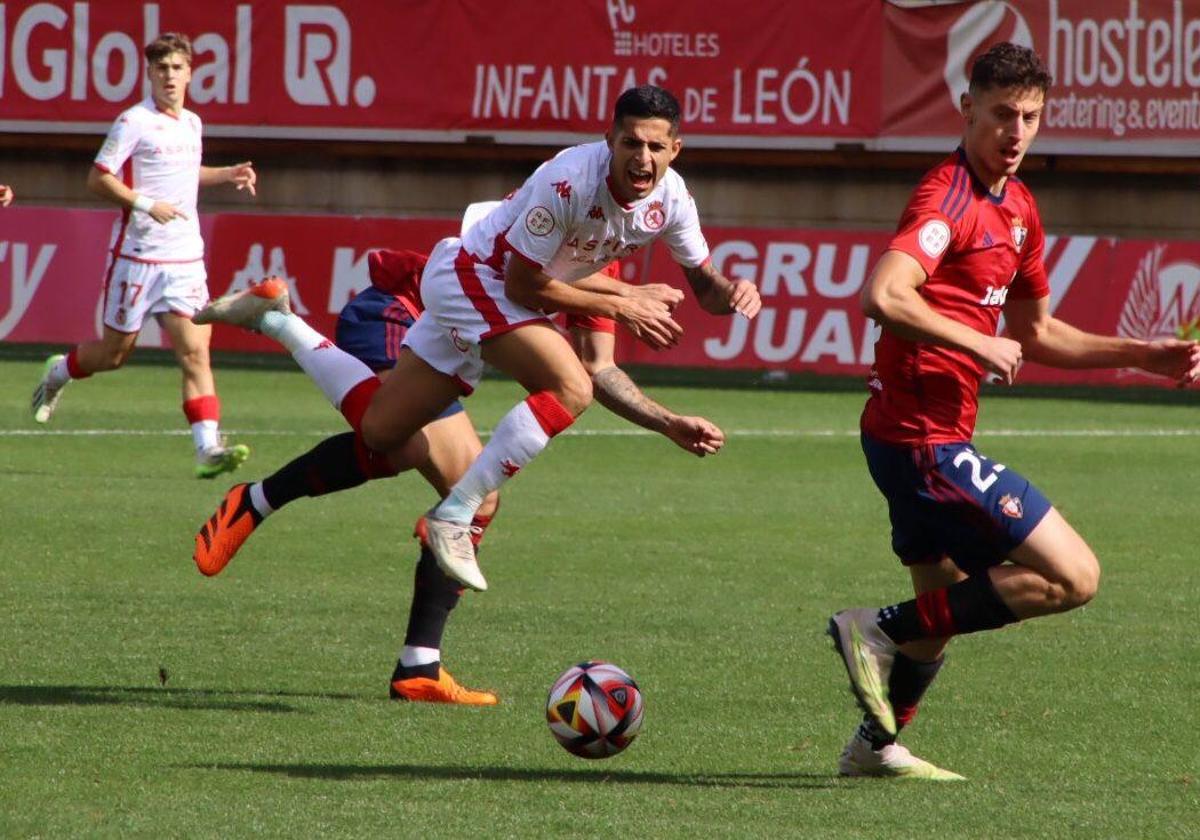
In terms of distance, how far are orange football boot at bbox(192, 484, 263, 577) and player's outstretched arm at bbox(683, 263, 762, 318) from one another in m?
1.79

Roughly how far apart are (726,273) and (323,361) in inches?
511

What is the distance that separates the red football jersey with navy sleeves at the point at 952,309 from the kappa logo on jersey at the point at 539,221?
135 centimetres

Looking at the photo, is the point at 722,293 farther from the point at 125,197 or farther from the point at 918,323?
the point at 125,197

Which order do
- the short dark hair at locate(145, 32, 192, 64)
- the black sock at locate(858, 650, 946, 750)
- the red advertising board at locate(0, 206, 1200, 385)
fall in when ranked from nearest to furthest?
1. the black sock at locate(858, 650, 946, 750)
2. the short dark hair at locate(145, 32, 192, 64)
3. the red advertising board at locate(0, 206, 1200, 385)

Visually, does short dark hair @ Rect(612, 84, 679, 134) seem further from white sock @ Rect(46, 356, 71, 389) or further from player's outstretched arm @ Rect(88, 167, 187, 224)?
white sock @ Rect(46, 356, 71, 389)

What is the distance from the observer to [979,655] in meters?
7.83

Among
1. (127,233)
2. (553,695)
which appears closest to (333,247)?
(127,233)

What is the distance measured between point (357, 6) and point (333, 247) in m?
4.57

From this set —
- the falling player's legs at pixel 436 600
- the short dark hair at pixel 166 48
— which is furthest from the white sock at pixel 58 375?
the falling player's legs at pixel 436 600

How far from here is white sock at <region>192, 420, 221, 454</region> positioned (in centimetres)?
1205

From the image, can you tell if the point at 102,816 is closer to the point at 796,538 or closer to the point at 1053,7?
the point at 796,538

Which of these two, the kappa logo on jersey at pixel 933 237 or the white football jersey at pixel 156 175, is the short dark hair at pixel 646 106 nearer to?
the kappa logo on jersey at pixel 933 237

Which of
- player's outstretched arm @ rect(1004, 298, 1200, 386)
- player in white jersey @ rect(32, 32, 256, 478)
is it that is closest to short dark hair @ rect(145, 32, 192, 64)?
player in white jersey @ rect(32, 32, 256, 478)

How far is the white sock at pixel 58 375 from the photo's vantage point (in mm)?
13109
